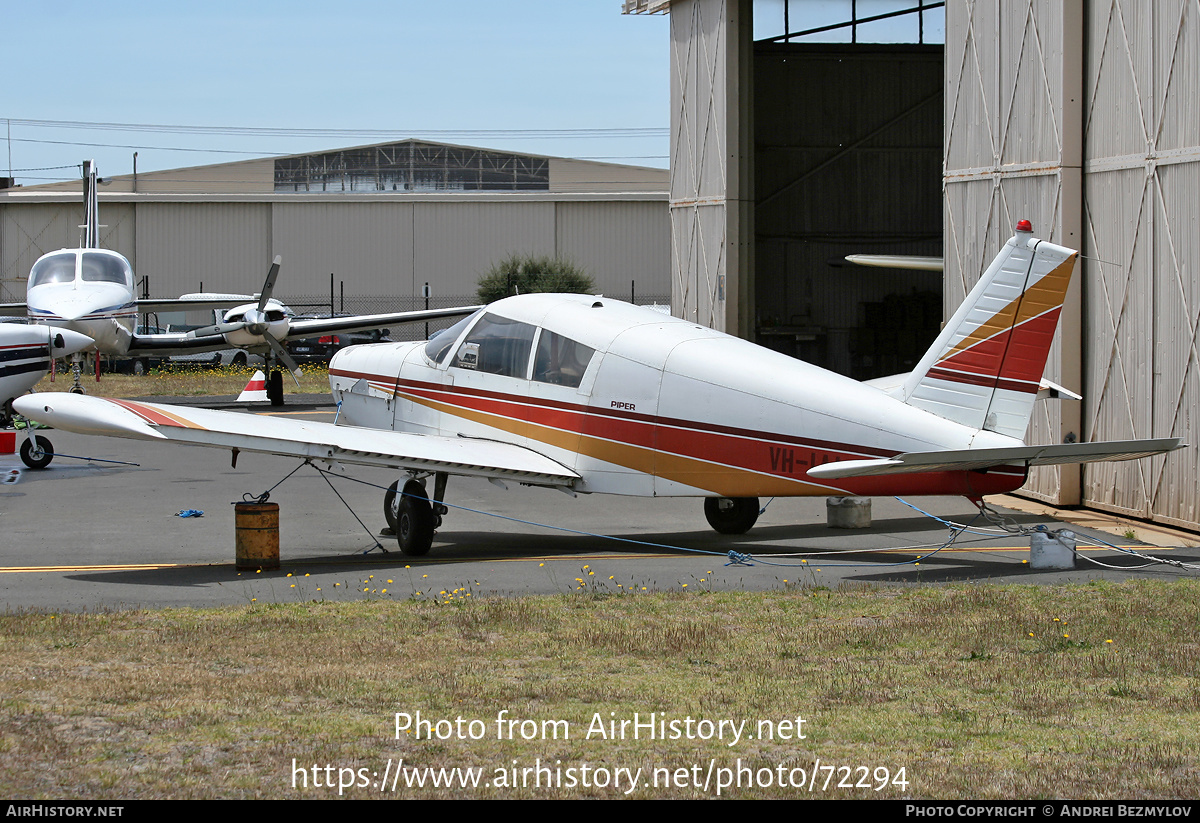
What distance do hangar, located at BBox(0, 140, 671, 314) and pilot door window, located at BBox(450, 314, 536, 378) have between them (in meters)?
47.7

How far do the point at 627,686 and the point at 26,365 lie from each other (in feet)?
→ 50.5

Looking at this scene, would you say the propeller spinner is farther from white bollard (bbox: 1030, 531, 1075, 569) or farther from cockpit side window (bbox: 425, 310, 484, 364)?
white bollard (bbox: 1030, 531, 1075, 569)

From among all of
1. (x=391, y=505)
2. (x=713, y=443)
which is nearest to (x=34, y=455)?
(x=391, y=505)

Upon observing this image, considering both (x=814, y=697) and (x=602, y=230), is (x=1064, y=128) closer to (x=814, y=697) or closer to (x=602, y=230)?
(x=814, y=697)

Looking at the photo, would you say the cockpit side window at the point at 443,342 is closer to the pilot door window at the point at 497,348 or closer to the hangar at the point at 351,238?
the pilot door window at the point at 497,348

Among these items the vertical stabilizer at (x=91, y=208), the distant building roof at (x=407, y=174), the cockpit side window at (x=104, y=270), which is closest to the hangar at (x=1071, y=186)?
the cockpit side window at (x=104, y=270)

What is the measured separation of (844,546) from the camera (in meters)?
12.4

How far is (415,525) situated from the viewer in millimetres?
12031

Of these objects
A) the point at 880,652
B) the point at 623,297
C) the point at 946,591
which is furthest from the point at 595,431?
the point at 623,297

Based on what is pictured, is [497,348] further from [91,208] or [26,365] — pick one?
[91,208]

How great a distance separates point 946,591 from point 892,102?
2258cm

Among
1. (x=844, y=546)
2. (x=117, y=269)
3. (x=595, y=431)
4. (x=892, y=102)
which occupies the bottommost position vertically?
(x=844, y=546)

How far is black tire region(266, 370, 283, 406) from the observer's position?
29734mm

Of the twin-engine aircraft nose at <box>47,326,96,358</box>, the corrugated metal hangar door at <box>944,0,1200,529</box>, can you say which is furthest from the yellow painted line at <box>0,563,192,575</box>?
the corrugated metal hangar door at <box>944,0,1200,529</box>
